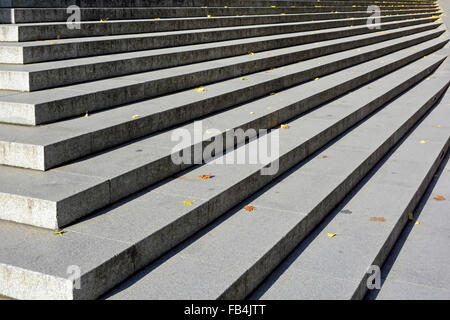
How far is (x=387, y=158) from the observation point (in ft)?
22.9

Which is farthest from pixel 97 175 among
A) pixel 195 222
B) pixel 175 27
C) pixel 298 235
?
pixel 175 27

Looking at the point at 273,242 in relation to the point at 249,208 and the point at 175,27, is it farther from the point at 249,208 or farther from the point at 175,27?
the point at 175,27

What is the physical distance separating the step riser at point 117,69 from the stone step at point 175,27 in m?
0.65

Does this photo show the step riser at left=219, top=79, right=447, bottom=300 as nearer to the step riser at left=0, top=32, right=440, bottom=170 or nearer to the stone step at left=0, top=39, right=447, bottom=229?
the stone step at left=0, top=39, right=447, bottom=229

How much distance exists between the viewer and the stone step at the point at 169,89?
4867 millimetres

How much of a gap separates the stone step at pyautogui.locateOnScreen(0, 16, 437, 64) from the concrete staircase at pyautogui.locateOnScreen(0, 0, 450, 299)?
0.02 metres

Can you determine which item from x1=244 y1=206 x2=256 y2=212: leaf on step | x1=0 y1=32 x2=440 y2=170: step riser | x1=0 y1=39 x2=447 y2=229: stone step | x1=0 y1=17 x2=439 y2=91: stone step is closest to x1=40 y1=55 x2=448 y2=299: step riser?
x1=244 y1=206 x2=256 y2=212: leaf on step

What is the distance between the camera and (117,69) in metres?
6.47

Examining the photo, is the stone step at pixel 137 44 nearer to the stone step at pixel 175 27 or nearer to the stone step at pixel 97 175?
the stone step at pixel 175 27

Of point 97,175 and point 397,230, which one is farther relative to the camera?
point 397,230

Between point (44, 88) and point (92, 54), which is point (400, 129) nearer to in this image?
point (92, 54)

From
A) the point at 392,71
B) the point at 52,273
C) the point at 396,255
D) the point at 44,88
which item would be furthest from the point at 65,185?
the point at 392,71

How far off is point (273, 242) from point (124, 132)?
183 cm

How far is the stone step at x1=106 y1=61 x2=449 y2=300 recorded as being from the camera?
11.6 ft
